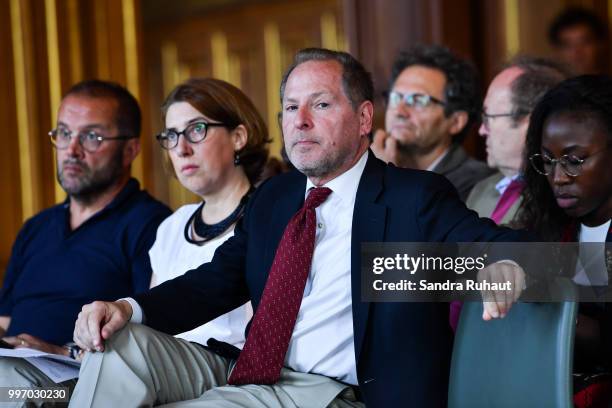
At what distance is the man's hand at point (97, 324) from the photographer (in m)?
2.14

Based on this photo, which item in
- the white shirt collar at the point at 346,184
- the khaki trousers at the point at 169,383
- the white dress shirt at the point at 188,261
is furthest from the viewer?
the white dress shirt at the point at 188,261

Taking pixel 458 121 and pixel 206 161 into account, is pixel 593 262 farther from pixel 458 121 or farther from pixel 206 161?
pixel 458 121

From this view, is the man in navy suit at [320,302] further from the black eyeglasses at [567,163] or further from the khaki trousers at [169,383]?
the black eyeglasses at [567,163]

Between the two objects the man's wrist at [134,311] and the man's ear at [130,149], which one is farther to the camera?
the man's ear at [130,149]

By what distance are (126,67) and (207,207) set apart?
203 centimetres

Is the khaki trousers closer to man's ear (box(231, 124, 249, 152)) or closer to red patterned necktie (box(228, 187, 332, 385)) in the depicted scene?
red patterned necktie (box(228, 187, 332, 385))

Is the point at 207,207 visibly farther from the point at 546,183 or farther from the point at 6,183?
the point at 6,183

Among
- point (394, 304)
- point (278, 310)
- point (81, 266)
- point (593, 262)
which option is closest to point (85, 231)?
point (81, 266)

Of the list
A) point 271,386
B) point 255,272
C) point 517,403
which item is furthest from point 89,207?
point 517,403

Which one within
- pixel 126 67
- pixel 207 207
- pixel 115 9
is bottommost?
pixel 207 207

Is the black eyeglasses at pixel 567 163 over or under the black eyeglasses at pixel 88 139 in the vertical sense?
under

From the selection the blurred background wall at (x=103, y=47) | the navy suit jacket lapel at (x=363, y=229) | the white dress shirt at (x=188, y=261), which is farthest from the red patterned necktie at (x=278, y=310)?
the blurred background wall at (x=103, y=47)

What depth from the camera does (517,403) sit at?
2025mm

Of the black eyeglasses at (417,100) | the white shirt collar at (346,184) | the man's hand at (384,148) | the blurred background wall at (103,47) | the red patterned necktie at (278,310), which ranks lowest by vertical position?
the red patterned necktie at (278,310)
